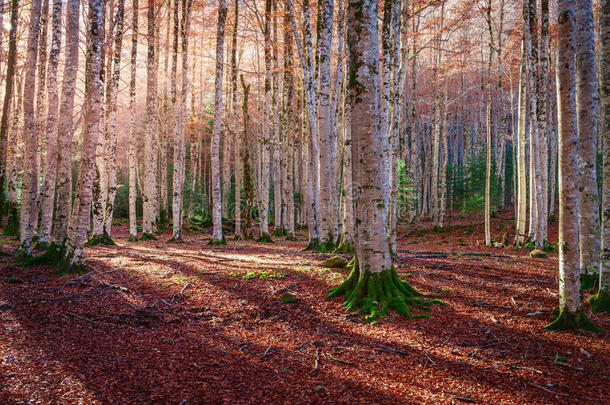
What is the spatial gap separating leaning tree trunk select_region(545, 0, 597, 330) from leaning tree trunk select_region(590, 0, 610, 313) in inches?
46.8

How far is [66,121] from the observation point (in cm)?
840

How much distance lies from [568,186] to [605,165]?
1762 millimetres

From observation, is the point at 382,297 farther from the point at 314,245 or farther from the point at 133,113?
the point at 133,113

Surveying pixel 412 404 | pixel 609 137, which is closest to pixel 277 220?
pixel 609 137

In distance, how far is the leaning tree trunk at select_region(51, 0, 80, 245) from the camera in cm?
801

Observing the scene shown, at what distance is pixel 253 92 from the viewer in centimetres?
3400

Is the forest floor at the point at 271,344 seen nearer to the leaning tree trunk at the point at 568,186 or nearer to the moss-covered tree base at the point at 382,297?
the moss-covered tree base at the point at 382,297

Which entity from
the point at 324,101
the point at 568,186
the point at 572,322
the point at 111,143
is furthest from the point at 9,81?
the point at 572,322

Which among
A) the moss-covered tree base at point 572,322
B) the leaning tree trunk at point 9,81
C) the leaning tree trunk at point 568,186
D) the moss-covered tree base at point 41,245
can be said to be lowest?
the moss-covered tree base at point 572,322

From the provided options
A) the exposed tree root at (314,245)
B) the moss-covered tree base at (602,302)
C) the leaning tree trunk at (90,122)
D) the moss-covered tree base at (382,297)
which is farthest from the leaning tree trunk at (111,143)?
the moss-covered tree base at (602,302)

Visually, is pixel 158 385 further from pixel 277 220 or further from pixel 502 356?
pixel 277 220

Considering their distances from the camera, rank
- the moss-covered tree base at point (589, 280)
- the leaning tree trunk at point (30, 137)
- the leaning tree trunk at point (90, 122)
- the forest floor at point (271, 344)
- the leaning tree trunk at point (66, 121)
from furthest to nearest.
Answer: the leaning tree trunk at point (30, 137) < the leaning tree trunk at point (66, 121) < the leaning tree trunk at point (90, 122) < the moss-covered tree base at point (589, 280) < the forest floor at point (271, 344)

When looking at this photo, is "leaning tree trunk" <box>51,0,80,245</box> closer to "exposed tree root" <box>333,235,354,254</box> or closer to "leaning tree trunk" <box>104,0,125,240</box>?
"leaning tree trunk" <box>104,0,125,240</box>

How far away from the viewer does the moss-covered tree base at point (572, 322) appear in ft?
15.8
